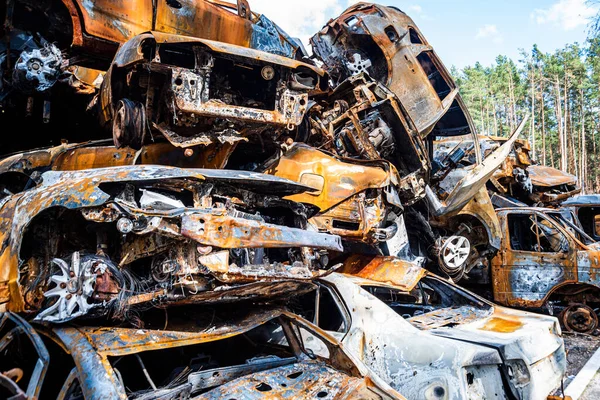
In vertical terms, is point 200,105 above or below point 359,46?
below

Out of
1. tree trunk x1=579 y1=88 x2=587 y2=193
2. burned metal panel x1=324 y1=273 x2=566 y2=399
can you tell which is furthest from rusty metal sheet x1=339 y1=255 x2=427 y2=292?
tree trunk x1=579 y1=88 x2=587 y2=193

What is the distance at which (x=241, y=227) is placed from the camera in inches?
119

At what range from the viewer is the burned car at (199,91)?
445cm

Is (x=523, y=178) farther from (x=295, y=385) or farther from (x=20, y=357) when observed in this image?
(x=20, y=357)

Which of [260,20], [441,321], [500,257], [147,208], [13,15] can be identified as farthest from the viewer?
[500,257]

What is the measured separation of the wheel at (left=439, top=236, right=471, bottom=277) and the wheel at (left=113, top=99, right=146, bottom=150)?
16.8 ft

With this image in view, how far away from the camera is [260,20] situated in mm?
7383

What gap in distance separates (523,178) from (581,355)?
6858mm

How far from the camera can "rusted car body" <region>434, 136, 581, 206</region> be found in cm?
1156

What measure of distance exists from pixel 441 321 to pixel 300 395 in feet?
6.70

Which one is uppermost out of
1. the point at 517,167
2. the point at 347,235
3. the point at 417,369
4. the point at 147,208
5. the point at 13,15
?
the point at 13,15

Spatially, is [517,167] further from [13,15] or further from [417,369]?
[13,15]

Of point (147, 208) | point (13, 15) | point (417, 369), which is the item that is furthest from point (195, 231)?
point (13, 15)

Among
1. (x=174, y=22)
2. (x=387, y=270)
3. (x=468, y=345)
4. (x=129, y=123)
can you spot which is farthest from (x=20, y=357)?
(x=174, y=22)
